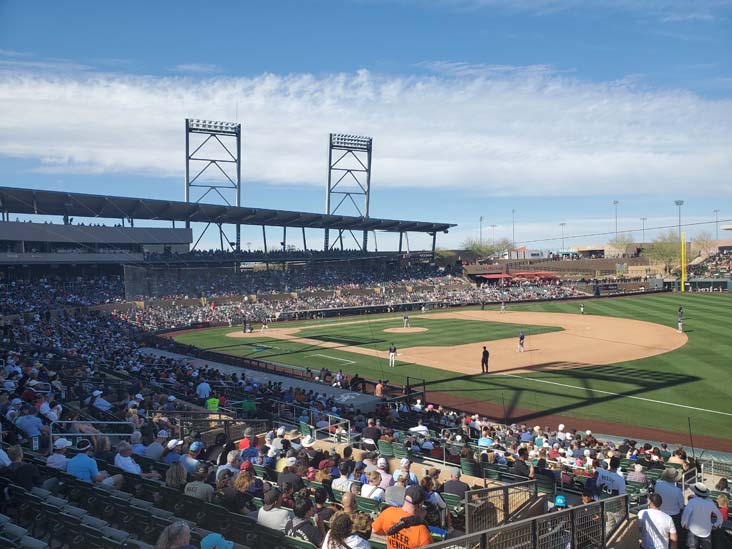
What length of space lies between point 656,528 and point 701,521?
711 millimetres

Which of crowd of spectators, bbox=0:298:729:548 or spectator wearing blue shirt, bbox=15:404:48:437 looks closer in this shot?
crowd of spectators, bbox=0:298:729:548

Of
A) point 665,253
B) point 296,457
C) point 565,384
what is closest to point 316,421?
point 296,457

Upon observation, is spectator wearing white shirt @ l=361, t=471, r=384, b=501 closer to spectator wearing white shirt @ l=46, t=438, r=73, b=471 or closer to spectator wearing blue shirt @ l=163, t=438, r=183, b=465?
spectator wearing blue shirt @ l=163, t=438, r=183, b=465

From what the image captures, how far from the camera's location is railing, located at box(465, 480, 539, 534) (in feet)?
19.4

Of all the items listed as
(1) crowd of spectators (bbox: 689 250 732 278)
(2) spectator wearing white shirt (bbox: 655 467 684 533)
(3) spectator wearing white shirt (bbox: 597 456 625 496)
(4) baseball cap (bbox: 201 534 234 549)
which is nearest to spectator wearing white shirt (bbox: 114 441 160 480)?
(4) baseball cap (bbox: 201 534 234 549)

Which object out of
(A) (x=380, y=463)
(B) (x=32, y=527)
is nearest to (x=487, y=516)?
(A) (x=380, y=463)

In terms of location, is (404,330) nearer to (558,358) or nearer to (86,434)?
(558,358)

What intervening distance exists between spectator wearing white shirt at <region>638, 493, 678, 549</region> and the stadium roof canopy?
50385 millimetres

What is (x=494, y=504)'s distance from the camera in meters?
6.35

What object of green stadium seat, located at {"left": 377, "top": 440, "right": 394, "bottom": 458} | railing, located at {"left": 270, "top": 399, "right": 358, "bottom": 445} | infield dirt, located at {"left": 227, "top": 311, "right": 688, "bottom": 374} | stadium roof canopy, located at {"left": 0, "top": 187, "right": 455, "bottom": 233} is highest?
stadium roof canopy, located at {"left": 0, "top": 187, "right": 455, "bottom": 233}

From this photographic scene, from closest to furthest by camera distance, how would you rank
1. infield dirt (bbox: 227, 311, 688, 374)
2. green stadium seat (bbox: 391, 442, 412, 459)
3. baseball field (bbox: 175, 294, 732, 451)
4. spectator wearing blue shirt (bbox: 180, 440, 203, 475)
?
spectator wearing blue shirt (bbox: 180, 440, 203, 475)
green stadium seat (bbox: 391, 442, 412, 459)
baseball field (bbox: 175, 294, 732, 451)
infield dirt (bbox: 227, 311, 688, 374)

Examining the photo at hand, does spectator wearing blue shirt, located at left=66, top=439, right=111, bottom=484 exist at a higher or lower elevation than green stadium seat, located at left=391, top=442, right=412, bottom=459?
higher

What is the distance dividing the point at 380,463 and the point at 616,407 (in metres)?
15.6

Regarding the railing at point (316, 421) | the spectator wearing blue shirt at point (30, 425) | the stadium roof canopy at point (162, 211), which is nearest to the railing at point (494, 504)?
the railing at point (316, 421)
